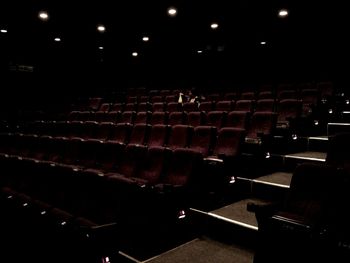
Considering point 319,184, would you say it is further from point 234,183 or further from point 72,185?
point 72,185

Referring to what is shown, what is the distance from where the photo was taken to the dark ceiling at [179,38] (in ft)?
7.89

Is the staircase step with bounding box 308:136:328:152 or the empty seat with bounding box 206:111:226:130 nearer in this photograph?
the staircase step with bounding box 308:136:328:152

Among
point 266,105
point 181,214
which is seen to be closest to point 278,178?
point 181,214

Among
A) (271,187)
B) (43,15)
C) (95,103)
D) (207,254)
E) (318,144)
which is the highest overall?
(43,15)

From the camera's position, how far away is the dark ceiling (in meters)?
2.41

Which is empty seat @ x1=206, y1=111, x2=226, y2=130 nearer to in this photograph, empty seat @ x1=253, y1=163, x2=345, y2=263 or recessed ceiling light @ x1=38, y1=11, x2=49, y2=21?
empty seat @ x1=253, y1=163, x2=345, y2=263

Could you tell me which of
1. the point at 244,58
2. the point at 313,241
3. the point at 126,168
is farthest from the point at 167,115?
the point at 244,58

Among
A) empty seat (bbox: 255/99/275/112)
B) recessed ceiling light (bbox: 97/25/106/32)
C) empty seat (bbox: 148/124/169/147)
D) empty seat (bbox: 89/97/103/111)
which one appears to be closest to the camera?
empty seat (bbox: 148/124/169/147)

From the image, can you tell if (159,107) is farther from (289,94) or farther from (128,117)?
(289,94)

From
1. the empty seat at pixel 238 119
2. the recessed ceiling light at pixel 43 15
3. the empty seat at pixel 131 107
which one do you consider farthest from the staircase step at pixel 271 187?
the recessed ceiling light at pixel 43 15

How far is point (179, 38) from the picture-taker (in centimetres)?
348

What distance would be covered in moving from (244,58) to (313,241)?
11.1 ft

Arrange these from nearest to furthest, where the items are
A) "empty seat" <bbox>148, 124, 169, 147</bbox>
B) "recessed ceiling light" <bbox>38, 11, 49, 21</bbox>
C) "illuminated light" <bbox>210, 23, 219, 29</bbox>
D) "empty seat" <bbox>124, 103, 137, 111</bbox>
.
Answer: "empty seat" <bbox>148, 124, 169, 147</bbox>, "recessed ceiling light" <bbox>38, 11, 49, 21</bbox>, "empty seat" <bbox>124, 103, 137, 111</bbox>, "illuminated light" <bbox>210, 23, 219, 29</bbox>

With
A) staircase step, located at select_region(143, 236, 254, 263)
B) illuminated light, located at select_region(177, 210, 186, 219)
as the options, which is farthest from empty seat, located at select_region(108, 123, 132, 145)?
staircase step, located at select_region(143, 236, 254, 263)
